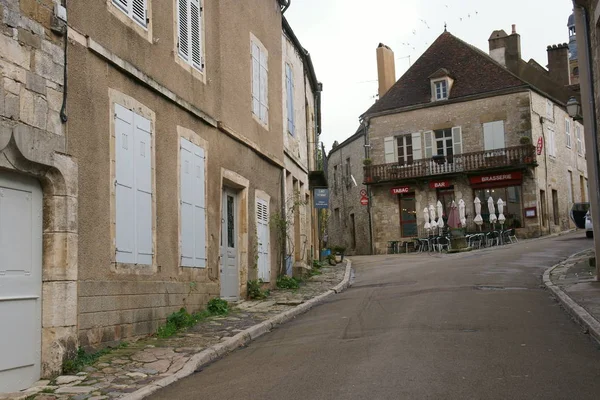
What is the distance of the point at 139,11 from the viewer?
9031 millimetres

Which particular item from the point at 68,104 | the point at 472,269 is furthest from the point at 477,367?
the point at 472,269

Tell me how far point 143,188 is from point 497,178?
1081 inches

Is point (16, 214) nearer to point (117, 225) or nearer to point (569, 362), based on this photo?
point (117, 225)

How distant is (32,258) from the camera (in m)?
6.57

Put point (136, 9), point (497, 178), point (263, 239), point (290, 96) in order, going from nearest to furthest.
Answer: point (136, 9), point (263, 239), point (290, 96), point (497, 178)

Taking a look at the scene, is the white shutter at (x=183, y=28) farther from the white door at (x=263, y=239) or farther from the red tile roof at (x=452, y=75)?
the red tile roof at (x=452, y=75)

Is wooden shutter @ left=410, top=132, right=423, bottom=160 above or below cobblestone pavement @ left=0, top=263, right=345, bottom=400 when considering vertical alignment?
above

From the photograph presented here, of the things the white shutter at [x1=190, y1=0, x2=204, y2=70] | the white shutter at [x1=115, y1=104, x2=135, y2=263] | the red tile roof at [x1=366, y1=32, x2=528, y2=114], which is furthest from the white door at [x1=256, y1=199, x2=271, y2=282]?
the red tile roof at [x1=366, y1=32, x2=528, y2=114]

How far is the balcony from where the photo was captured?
32.9 metres

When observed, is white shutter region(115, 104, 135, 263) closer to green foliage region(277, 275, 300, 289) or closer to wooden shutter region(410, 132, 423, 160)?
green foliage region(277, 275, 300, 289)

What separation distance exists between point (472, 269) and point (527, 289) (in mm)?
4086

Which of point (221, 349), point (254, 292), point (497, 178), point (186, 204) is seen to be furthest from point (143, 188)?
point (497, 178)

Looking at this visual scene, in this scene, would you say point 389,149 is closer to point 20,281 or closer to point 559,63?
point 559,63

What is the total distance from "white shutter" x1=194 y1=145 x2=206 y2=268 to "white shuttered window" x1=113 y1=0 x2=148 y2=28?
219cm
